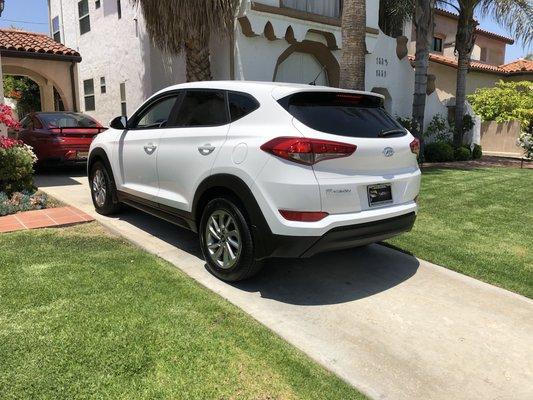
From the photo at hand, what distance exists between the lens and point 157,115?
543cm

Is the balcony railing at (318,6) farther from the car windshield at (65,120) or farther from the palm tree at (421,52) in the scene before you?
the car windshield at (65,120)

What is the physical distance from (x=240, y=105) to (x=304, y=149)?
3.20 feet

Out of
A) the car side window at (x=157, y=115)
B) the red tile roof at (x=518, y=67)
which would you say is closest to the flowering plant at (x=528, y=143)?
the red tile roof at (x=518, y=67)

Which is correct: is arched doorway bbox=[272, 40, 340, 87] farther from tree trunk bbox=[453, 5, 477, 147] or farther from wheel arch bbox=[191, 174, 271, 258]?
wheel arch bbox=[191, 174, 271, 258]

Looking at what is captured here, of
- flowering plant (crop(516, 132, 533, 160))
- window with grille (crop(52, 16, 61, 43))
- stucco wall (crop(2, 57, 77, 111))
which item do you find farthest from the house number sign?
window with grille (crop(52, 16, 61, 43))

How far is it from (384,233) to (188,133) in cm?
220

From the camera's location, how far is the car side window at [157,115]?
17.2 feet

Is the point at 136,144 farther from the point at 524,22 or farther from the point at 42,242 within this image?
the point at 524,22

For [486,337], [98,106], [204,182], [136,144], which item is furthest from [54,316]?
[98,106]

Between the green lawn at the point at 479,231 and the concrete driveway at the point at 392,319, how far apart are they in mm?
290

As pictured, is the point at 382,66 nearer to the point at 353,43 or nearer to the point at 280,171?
the point at 353,43

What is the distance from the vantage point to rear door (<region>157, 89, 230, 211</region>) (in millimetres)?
4375

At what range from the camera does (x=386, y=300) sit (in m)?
4.12

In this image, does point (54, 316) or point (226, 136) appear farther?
point (226, 136)
